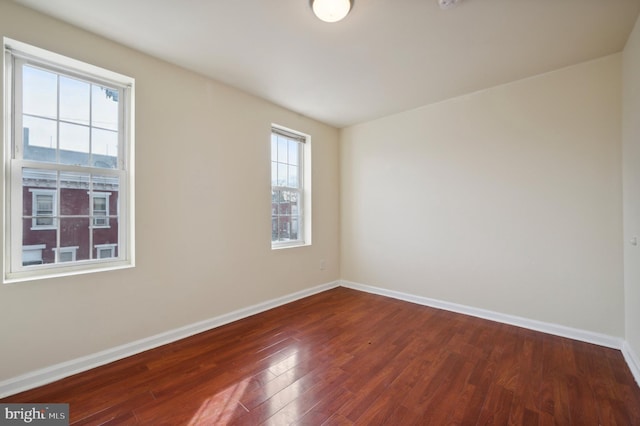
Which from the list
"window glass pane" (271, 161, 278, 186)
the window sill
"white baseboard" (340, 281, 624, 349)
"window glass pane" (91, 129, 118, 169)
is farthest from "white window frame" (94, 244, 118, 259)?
"white baseboard" (340, 281, 624, 349)

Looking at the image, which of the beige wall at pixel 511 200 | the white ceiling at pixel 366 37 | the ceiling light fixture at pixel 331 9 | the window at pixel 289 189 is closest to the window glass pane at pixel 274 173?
the window at pixel 289 189

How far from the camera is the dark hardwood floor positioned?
63.3 inches

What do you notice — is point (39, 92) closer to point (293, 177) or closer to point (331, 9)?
point (331, 9)

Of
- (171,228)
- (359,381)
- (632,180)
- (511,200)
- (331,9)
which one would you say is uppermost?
(331,9)

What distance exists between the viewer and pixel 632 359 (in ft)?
6.74

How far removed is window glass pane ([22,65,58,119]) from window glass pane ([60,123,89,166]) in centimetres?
12

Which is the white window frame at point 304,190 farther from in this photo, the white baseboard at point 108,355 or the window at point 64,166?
the window at point 64,166

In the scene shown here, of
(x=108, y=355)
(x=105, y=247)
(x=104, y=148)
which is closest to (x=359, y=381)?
(x=108, y=355)

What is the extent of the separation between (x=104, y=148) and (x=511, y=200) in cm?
406

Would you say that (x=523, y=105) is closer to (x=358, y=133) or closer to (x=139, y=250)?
(x=358, y=133)

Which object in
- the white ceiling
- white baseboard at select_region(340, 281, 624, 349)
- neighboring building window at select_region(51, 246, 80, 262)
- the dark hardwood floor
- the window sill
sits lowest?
the dark hardwood floor

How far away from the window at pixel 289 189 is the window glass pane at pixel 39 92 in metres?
2.11

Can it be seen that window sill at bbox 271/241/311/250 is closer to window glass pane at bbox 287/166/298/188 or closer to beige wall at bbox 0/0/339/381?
beige wall at bbox 0/0/339/381

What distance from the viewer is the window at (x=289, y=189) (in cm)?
365
